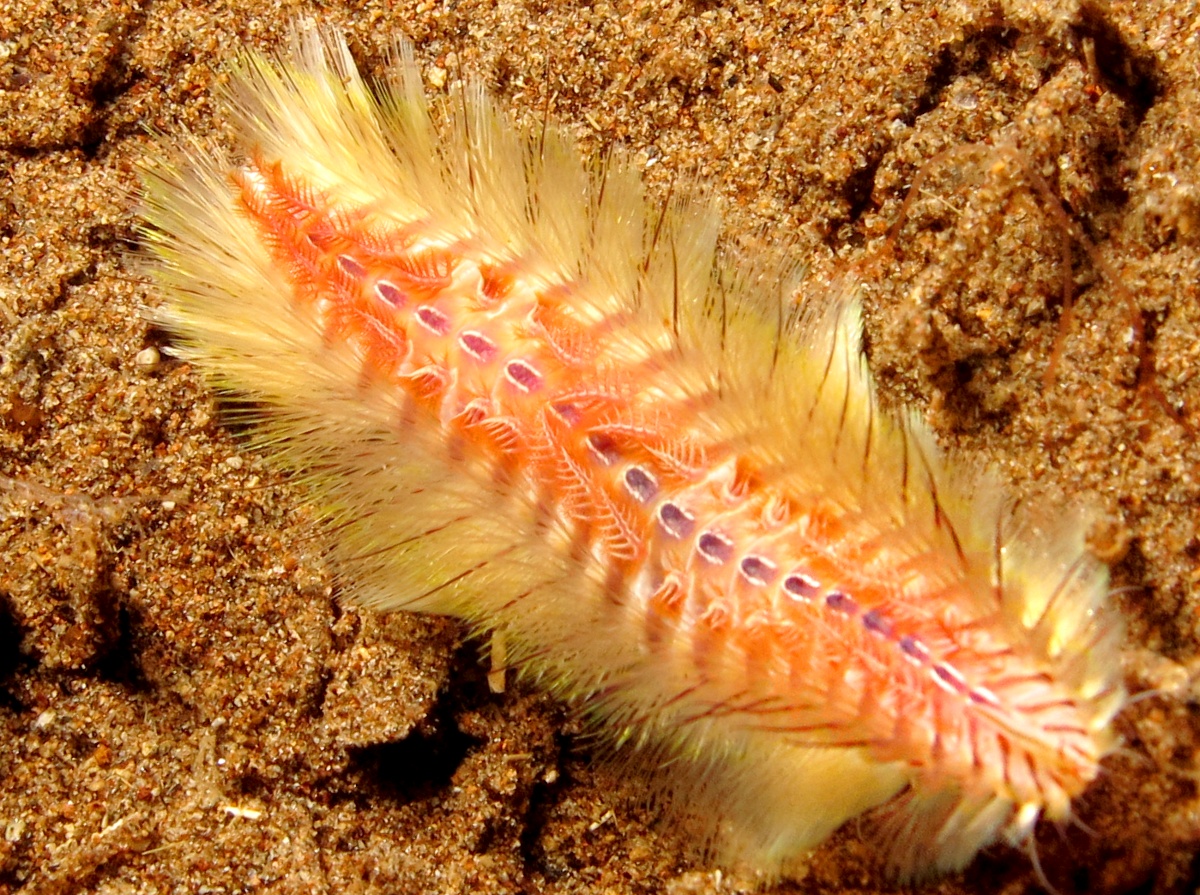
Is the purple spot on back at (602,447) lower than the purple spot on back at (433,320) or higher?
higher

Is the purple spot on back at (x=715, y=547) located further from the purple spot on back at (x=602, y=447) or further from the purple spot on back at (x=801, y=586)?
the purple spot on back at (x=602, y=447)

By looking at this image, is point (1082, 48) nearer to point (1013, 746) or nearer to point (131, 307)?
point (1013, 746)

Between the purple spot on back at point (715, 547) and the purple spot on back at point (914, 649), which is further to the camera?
the purple spot on back at point (715, 547)

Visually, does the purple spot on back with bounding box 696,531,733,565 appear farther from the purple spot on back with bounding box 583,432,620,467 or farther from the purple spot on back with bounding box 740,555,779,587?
the purple spot on back with bounding box 583,432,620,467

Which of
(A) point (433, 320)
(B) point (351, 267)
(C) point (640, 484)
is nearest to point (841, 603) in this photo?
(C) point (640, 484)

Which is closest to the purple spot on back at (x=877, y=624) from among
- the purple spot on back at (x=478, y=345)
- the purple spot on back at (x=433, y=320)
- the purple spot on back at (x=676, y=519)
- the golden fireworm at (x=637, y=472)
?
the golden fireworm at (x=637, y=472)

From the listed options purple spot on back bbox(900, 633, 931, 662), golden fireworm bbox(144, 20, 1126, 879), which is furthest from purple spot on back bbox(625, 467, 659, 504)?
purple spot on back bbox(900, 633, 931, 662)

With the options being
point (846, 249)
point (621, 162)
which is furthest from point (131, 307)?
point (846, 249)
